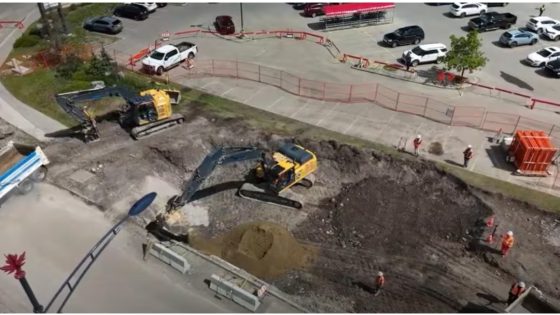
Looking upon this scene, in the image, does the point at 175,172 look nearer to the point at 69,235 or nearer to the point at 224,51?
the point at 69,235

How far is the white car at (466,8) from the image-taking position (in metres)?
47.6

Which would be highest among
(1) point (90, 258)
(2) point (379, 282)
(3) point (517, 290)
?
(3) point (517, 290)

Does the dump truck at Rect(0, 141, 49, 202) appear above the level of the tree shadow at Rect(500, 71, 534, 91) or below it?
above

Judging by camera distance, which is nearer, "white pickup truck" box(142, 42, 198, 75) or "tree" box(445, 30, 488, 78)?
"tree" box(445, 30, 488, 78)

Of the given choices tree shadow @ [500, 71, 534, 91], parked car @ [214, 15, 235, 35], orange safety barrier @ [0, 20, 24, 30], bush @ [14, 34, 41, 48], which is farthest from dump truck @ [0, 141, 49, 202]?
tree shadow @ [500, 71, 534, 91]

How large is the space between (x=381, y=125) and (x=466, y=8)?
23.5 meters

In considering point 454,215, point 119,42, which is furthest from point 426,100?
point 119,42

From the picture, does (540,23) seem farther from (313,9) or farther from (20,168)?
(20,168)

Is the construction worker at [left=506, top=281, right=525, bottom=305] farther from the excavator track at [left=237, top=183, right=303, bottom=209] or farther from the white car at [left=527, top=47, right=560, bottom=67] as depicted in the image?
the white car at [left=527, top=47, right=560, bottom=67]

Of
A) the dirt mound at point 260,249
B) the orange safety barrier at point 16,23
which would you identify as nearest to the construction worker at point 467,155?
the dirt mound at point 260,249

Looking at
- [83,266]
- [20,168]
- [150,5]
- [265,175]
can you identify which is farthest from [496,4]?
[83,266]

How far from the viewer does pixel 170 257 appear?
843 inches

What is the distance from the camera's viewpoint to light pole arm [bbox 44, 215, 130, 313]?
19.7m

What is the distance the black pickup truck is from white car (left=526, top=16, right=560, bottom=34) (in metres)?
1.62
